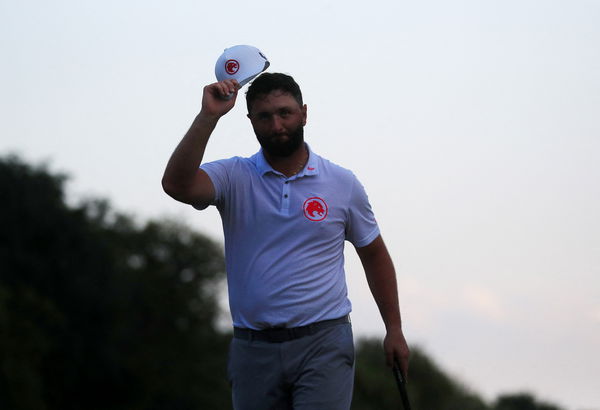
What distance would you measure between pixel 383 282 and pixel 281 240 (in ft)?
2.40

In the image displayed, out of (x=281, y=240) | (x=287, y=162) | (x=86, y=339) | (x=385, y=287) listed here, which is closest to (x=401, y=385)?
(x=385, y=287)

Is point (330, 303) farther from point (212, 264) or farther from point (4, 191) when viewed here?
point (212, 264)

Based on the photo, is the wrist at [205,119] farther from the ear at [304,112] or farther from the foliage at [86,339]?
the foliage at [86,339]

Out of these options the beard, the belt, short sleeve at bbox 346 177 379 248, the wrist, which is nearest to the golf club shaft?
the belt

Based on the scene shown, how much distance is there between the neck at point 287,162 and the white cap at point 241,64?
444 mm

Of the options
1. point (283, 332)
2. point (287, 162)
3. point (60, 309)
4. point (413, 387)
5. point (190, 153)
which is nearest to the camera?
point (190, 153)

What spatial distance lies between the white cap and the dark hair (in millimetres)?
70

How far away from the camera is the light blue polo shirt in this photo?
256 inches

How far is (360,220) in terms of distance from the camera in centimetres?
677

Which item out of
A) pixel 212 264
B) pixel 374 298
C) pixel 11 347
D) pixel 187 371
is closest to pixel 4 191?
pixel 11 347

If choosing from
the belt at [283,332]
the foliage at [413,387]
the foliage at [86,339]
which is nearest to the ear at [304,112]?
the belt at [283,332]

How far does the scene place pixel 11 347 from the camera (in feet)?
156

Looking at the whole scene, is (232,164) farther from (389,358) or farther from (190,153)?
(389,358)

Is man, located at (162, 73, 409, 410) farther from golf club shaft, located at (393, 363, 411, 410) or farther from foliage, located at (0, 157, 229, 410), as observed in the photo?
foliage, located at (0, 157, 229, 410)
